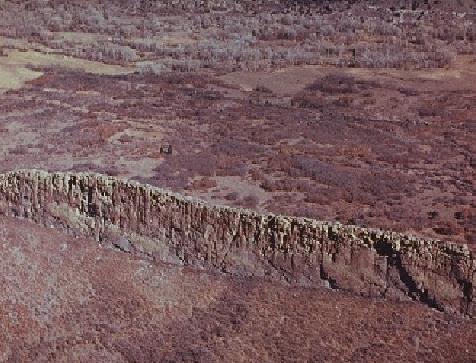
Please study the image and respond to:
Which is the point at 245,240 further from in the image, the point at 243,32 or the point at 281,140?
the point at 243,32

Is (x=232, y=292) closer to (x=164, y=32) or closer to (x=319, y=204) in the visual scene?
(x=319, y=204)

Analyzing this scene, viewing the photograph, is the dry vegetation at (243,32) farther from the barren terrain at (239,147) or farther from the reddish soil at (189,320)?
the reddish soil at (189,320)

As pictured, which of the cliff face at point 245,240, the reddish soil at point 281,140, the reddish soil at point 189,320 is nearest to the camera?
the reddish soil at point 189,320

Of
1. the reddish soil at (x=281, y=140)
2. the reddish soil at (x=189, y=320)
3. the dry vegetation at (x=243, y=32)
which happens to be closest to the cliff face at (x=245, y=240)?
the reddish soil at (x=189, y=320)

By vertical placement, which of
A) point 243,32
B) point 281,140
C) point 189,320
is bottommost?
point 281,140

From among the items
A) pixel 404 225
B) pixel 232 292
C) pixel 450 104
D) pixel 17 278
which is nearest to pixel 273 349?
pixel 232 292

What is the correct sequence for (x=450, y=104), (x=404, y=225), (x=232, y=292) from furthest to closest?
(x=450, y=104), (x=404, y=225), (x=232, y=292)

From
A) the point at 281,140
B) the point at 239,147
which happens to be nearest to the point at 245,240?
the point at 239,147

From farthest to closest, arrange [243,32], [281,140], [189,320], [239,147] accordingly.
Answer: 1. [243,32]
2. [281,140]
3. [239,147]
4. [189,320]
